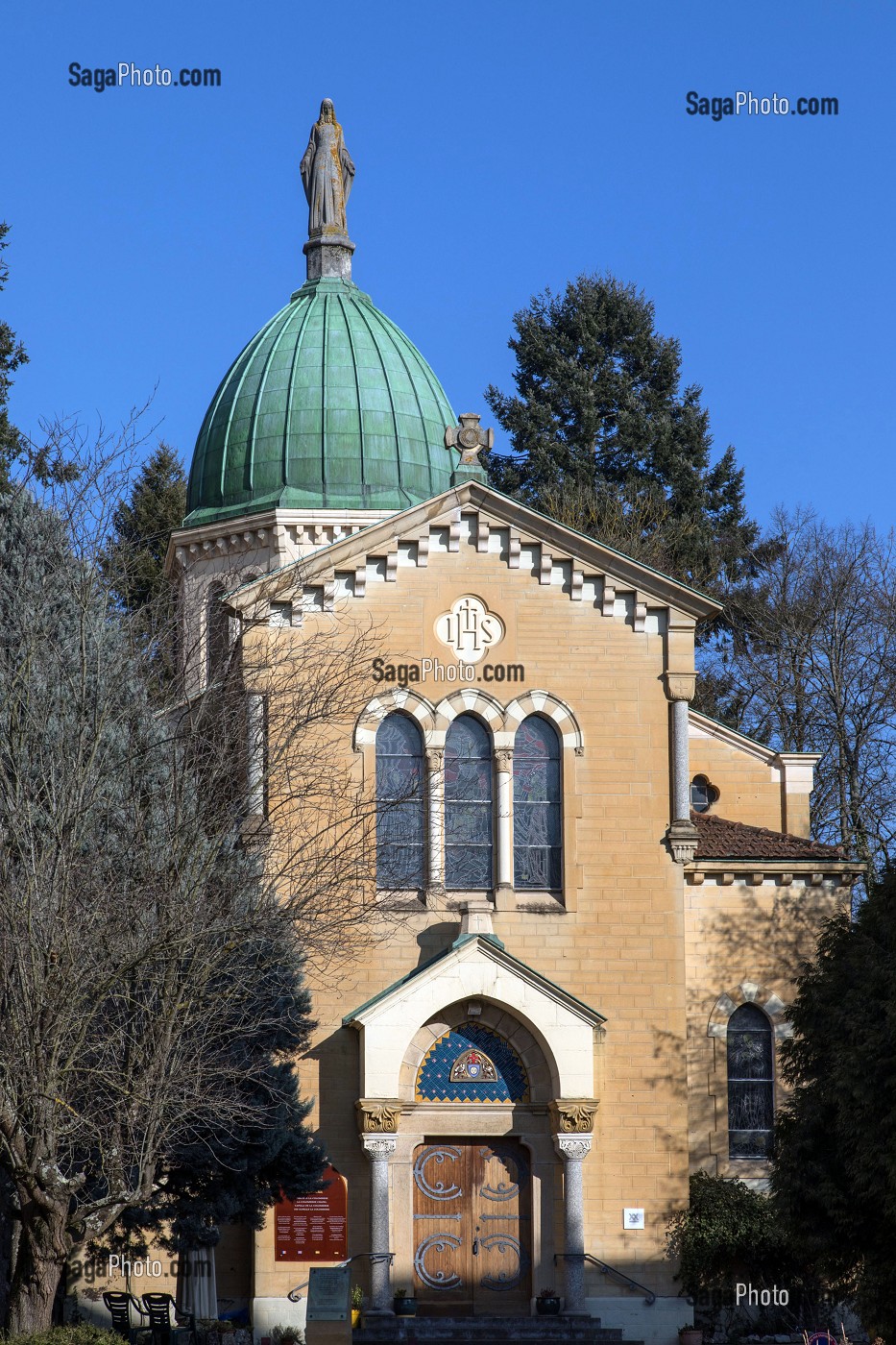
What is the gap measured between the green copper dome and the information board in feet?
49.6

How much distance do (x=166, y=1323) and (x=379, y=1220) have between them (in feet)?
14.1

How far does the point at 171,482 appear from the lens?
185ft

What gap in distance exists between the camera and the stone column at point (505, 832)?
93.4ft

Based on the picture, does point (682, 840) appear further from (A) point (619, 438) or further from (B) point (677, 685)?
(A) point (619, 438)

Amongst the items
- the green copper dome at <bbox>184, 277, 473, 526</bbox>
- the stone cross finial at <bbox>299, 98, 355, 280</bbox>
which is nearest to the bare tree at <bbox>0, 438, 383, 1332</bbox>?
the green copper dome at <bbox>184, 277, 473, 526</bbox>

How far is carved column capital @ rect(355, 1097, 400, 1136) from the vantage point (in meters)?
27.0

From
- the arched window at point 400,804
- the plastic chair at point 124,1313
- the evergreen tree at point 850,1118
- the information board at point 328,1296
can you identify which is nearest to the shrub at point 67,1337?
the plastic chair at point 124,1313

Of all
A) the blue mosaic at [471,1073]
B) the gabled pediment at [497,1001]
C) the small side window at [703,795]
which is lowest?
the blue mosaic at [471,1073]

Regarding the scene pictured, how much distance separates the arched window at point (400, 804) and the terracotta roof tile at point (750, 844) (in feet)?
13.7

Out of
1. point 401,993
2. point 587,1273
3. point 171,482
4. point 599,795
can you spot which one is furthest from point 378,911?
point 171,482

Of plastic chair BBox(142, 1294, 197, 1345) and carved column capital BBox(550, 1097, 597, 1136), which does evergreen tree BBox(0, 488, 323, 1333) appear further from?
carved column capital BBox(550, 1097, 597, 1136)

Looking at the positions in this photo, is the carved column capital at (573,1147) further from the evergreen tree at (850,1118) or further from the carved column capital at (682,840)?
the evergreen tree at (850,1118)

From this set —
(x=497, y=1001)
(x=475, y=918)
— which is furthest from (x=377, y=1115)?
A: (x=475, y=918)

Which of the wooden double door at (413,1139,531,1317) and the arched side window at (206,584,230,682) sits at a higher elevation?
the arched side window at (206,584,230,682)
